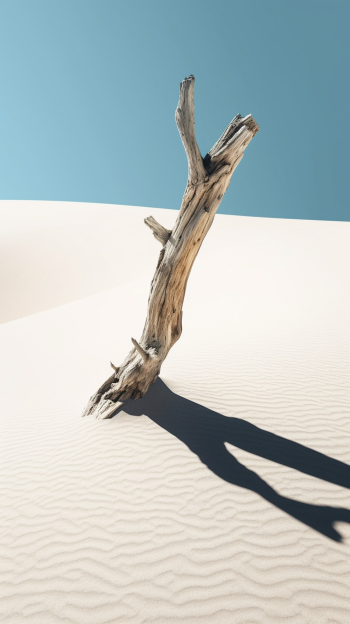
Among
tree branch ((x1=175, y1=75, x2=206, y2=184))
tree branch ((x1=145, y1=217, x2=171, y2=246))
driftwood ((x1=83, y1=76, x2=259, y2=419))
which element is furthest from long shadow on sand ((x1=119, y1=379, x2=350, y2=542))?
tree branch ((x1=175, y1=75, x2=206, y2=184))

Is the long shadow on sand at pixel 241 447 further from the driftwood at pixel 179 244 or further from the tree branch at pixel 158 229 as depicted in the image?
the tree branch at pixel 158 229

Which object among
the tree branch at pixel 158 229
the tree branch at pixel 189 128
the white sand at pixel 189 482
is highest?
the tree branch at pixel 189 128

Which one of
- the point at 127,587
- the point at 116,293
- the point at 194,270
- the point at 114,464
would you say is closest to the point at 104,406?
the point at 114,464

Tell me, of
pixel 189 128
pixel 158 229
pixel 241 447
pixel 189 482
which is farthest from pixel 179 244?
pixel 189 482

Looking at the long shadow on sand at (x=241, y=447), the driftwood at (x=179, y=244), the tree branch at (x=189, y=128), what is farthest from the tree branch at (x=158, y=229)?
the long shadow on sand at (x=241, y=447)

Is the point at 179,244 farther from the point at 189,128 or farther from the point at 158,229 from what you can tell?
the point at 189,128

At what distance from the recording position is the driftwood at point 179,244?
16.8ft

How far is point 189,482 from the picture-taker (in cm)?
467

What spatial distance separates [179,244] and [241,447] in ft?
10.1

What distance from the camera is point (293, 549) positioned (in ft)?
11.8

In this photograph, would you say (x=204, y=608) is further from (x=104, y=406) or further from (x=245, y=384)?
(x=245, y=384)

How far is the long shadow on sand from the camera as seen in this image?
161 inches

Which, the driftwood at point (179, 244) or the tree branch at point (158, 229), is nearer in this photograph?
the driftwood at point (179, 244)

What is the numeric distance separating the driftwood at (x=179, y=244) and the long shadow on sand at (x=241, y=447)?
438 millimetres
